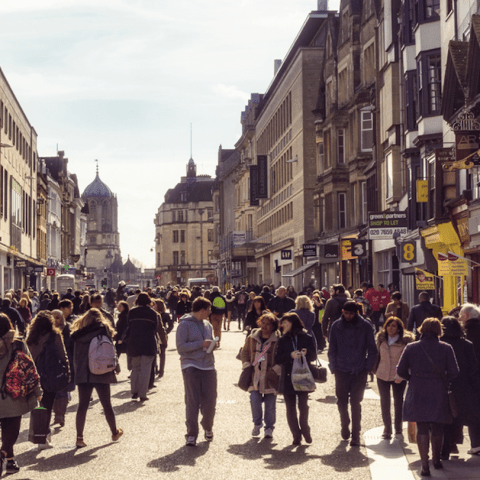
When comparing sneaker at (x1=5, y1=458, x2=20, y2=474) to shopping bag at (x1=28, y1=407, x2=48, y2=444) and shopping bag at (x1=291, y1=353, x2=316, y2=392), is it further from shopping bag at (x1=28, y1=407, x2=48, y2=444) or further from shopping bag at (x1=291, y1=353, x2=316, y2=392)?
shopping bag at (x1=291, y1=353, x2=316, y2=392)

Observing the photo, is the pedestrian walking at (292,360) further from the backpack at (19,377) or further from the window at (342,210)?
the window at (342,210)

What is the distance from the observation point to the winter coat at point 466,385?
9.70m

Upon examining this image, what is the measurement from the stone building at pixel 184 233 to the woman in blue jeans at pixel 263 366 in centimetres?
15875

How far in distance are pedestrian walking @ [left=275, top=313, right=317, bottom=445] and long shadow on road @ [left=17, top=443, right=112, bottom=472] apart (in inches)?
80.7

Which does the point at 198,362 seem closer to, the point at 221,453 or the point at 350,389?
the point at 221,453

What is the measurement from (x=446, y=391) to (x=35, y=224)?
58.5 metres

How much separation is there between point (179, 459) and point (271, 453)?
1.00 meters

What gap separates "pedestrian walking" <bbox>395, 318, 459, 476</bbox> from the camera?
30.3 ft

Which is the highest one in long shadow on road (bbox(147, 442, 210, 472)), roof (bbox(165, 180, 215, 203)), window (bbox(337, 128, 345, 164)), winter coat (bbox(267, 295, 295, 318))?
roof (bbox(165, 180, 215, 203))

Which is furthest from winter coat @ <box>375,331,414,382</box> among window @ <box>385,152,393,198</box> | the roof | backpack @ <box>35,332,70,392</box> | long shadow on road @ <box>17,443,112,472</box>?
the roof

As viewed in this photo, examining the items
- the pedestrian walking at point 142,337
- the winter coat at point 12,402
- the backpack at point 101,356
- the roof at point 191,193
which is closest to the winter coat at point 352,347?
the backpack at point 101,356

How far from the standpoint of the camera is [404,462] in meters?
9.73

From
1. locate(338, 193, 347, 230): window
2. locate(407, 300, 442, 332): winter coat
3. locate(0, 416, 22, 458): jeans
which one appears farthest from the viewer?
locate(338, 193, 347, 230): window

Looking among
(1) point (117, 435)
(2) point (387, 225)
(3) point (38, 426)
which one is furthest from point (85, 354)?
(2) point (387, 225)
